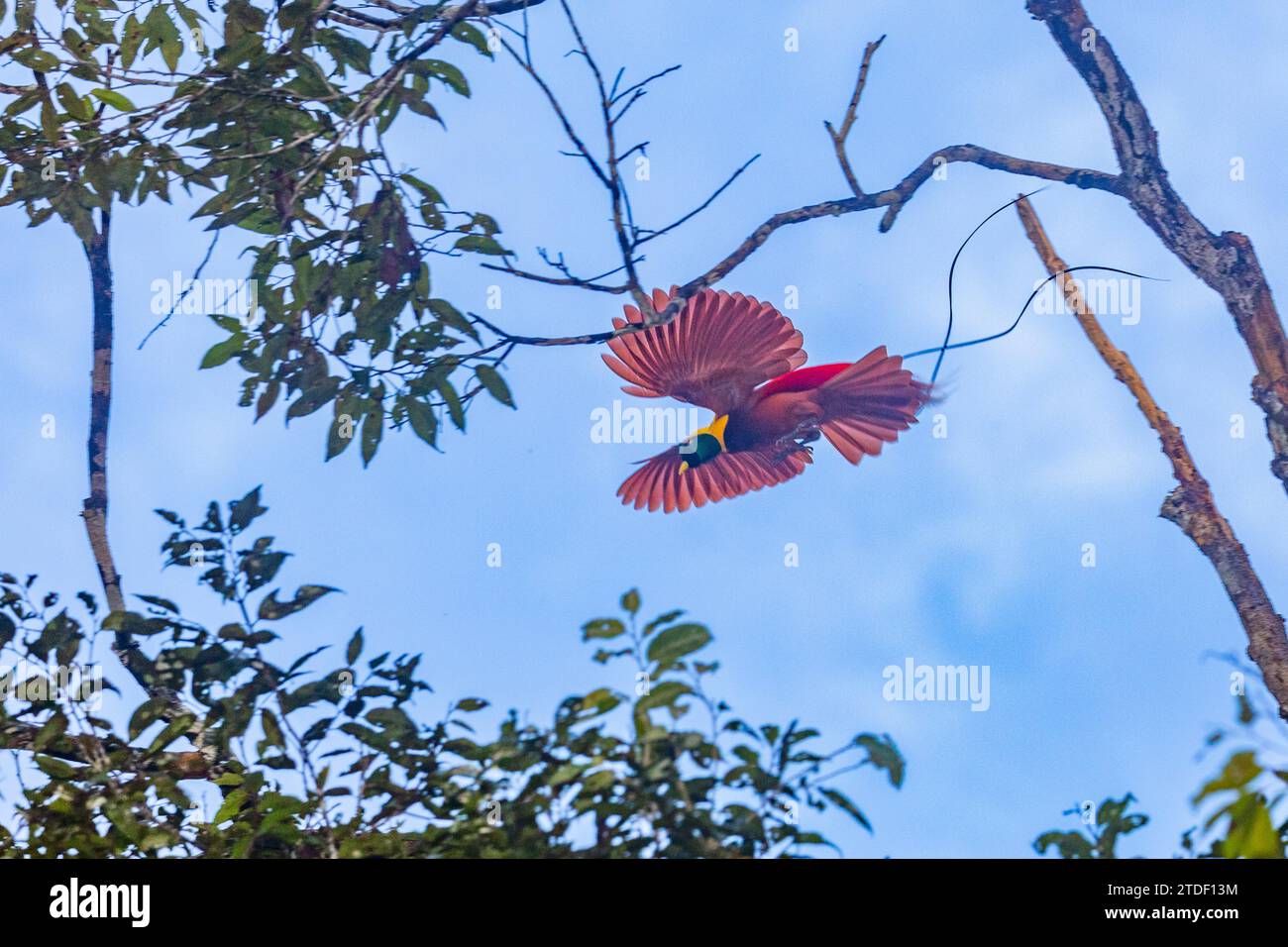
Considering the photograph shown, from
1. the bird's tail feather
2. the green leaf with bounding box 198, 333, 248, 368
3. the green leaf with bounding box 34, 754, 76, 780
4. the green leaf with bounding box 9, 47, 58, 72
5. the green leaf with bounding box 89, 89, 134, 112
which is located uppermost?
the green leaf with bounding box 9, 47, 58, 72

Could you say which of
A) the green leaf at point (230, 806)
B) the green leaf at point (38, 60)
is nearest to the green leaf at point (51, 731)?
the green leaf at point (230, 806)

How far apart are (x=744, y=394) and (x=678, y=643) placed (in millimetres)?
817

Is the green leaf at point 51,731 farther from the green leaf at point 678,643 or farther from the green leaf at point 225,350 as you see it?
the green leaf at point 678,643

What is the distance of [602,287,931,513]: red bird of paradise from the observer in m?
1.93

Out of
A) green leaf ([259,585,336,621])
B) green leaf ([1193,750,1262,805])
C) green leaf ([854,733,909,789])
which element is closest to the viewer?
green leaf ([1193,750,1262,805])

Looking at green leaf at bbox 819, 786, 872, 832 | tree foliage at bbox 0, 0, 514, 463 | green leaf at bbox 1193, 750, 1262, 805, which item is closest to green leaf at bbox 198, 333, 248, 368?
tree foliage at bbox 0, 0, 514, 463

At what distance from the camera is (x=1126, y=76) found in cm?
206

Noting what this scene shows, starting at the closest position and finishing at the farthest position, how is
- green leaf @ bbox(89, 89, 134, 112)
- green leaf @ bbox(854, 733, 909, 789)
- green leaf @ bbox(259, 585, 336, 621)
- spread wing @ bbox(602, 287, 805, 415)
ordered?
green leaf @ bbox(854, 733, 909, 789), green leaf @ bbox(259, 585, 336, 621), spread wing @ bbox(602, 287, 805, 415), green leaf @ bbox(89, 89, 134, 112)

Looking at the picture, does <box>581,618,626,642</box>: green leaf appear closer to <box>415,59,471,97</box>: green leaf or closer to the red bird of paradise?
the red bird of paradise

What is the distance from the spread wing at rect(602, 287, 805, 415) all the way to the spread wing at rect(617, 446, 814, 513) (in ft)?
0.36

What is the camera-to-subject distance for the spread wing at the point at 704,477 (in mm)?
1921
